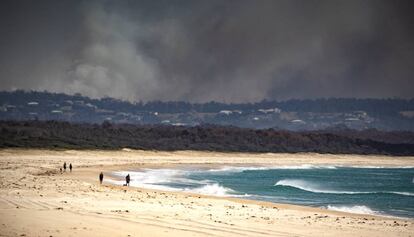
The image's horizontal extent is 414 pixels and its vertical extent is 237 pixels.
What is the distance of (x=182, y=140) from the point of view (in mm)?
135625

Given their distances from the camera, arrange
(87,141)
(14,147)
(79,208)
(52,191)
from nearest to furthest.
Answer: (79,208) < (52,191) < (14,147) < (87,141)

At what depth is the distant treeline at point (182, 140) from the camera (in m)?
106

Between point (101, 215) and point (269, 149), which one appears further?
point (269, 149)

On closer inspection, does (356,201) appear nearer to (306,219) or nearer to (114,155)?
(306,219)

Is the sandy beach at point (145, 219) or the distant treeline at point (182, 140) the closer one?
the sandy beach at point (145, 219)

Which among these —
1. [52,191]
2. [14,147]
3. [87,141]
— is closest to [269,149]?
[87,141]

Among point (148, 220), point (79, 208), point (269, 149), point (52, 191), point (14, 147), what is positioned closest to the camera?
point (148, 220)

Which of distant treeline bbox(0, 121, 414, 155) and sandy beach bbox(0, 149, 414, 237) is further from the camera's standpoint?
distant treeline bbox(0, 121, 414, 155)

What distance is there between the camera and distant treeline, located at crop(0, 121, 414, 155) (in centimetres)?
10562

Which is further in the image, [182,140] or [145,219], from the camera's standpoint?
[182,140]

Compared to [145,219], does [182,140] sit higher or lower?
higher

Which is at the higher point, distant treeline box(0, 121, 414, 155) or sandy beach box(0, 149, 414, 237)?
distant treeline box(0, 121, 414, 155)

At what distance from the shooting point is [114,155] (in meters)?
96.4

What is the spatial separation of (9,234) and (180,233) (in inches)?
202
